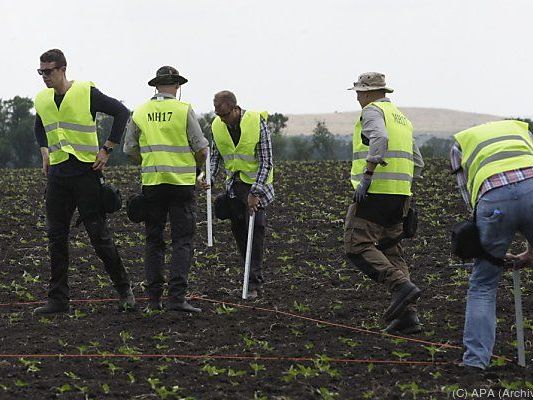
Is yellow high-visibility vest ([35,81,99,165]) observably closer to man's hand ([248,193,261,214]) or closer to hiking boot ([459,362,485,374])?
man's hand ([248,193,261,214])

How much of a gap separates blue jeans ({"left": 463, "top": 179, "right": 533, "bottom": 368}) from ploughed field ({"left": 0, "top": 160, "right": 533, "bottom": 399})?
0.19 m

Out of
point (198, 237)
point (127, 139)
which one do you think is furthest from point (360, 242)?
point (198, 237)

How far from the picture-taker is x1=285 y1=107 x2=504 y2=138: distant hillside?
83625 mm

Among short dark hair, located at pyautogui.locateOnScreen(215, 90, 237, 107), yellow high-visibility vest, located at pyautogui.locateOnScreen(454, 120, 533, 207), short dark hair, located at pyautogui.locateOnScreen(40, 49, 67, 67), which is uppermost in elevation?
short dark hair, located at pyautogui.locateOnScreen(40, 49, 67, 67)

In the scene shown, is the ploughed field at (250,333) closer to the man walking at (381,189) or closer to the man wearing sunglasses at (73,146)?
the man walking at (381,189)

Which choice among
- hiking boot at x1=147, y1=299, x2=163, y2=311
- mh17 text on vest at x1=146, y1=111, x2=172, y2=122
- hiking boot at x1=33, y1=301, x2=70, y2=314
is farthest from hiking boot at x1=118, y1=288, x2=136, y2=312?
mh17 text on vest at x1=146, y1=111, x2=172, y2=122

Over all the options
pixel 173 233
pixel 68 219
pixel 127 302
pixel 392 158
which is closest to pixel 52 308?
pixel 127 302

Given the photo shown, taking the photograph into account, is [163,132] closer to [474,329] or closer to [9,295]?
[9,295]

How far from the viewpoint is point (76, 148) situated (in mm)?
8250

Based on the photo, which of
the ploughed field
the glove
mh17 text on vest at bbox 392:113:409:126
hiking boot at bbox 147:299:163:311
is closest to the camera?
the ploughed field

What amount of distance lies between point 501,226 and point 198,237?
7.53 meters

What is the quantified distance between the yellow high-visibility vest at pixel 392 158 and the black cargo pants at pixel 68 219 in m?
2.14

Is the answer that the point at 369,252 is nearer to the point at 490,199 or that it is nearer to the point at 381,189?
the point at 381,189

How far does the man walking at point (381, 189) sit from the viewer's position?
755 centimetres
